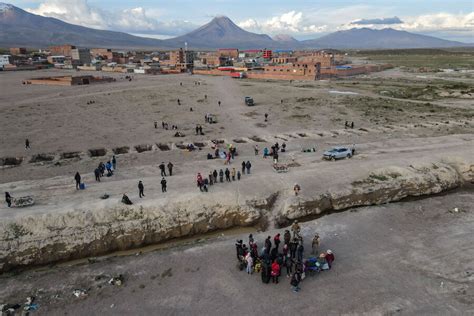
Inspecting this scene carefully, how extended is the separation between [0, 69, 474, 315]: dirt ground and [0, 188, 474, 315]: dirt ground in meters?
0.06

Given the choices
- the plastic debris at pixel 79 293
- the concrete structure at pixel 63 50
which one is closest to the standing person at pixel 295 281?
the plastic debris at pixel 79 293

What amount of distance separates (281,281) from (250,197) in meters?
6.84

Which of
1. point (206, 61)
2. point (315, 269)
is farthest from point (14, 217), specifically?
point (206, 61)

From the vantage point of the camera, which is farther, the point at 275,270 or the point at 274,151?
the point at 274,151

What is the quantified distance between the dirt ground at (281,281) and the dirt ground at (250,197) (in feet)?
0.18

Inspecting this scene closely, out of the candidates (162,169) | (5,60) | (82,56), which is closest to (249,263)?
(162,169)

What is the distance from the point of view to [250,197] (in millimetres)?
20094

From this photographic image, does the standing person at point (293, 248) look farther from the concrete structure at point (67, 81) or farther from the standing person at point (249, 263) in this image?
the concrete structure at point (67, 81)

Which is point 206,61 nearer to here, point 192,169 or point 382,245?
point 192,169

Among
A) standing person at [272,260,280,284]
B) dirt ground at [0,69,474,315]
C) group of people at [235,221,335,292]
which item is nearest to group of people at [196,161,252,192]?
dirt ground at [0,69,474,315]

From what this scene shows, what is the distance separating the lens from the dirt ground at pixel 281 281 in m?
12.6

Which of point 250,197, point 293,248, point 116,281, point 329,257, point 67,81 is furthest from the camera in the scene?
point 67,81

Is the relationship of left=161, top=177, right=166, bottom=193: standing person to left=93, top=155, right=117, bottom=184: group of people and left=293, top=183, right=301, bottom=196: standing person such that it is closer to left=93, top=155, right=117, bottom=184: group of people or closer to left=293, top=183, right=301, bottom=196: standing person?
left=93, top=155, right=117, bottom=184: group of people

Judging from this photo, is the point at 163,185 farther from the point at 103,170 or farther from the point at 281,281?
the point at 281,281
